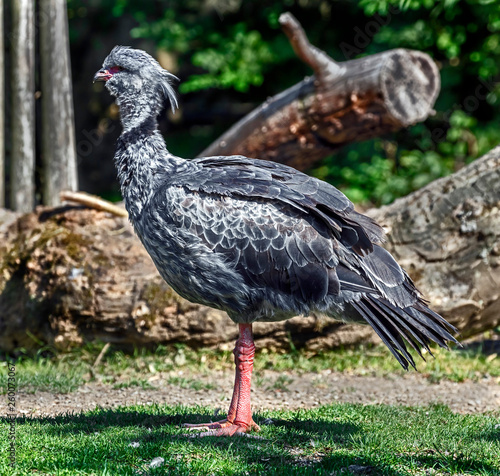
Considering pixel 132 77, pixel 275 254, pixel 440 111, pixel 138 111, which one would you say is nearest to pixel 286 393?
pixel 275 254

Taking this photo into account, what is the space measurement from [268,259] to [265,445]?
1101 mm

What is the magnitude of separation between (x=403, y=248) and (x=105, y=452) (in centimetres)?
385

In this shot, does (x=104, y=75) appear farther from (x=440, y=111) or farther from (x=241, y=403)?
(x=440, y=111)

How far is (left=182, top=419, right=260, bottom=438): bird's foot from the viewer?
448 cm

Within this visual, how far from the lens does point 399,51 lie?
8219mm

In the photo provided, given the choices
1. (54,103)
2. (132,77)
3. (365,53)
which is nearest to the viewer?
(132,77)

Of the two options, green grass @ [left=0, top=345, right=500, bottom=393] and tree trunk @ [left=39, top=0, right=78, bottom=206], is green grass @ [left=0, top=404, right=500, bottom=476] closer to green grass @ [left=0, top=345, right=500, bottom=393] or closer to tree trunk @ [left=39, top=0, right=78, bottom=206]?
green grass @ [left=0, top=345, right=500, bottom=393]

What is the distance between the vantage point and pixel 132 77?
5.04 metres

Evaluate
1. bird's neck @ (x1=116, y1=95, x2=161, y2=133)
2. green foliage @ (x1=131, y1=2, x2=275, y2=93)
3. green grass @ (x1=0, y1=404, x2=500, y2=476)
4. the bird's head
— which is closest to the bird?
green grass @ (x1=0, y1=404, x2=500, y2=476)

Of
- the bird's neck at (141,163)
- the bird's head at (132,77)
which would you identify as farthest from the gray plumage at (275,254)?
the bird's head at (132,77)

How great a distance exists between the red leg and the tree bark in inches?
166

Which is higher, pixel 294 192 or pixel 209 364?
pixel 294 192

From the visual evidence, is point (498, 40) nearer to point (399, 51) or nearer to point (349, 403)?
point (399, 51)

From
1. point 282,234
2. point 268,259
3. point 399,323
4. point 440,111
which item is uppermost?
point 440,111
